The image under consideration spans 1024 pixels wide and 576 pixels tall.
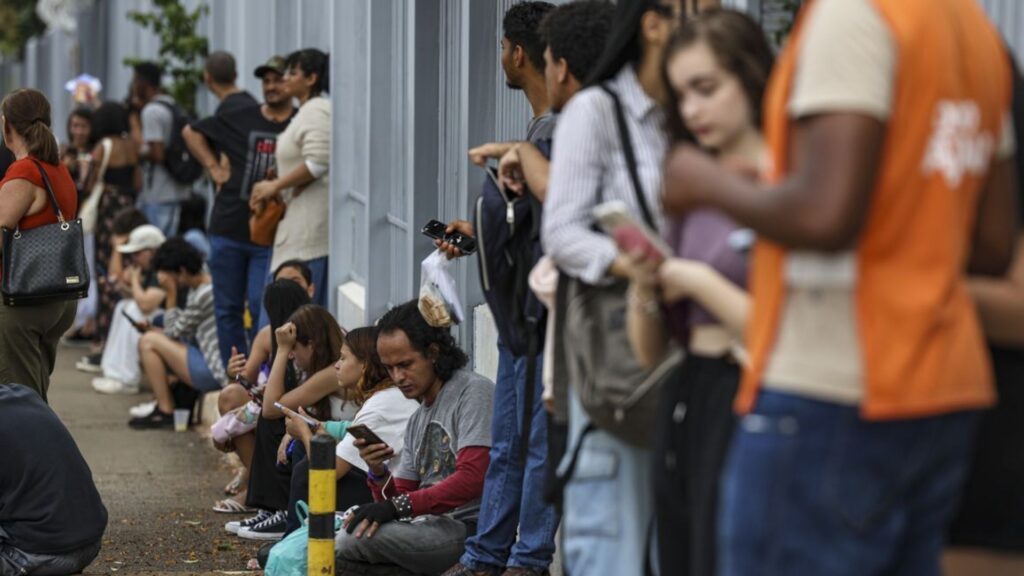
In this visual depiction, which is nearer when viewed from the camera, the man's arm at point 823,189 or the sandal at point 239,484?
the man's arm at point 823,189

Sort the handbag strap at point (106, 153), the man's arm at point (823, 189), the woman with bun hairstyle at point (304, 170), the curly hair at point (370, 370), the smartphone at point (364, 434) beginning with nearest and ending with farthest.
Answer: the man's arm at point (823, 189) → the smartphone at point (364, 434) → the curly hair at point (370, 370) → the woman with bun hairstyle at point (304, 170) → the handbag strap at point (106, 153)

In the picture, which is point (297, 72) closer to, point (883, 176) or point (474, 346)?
point (474, 346)

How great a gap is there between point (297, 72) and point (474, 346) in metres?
3.46

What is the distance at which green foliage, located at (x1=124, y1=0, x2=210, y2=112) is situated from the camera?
54.5ft

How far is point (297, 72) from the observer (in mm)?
10930

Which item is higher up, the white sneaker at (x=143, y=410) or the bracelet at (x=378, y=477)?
the bracelet at (x=378, y=477)

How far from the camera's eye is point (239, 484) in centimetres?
950

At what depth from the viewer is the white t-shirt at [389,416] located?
7.12 metres

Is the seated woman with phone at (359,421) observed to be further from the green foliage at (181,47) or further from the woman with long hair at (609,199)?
the green foliage at (181,47)

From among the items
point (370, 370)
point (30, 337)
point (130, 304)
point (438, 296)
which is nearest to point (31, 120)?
point (30, 337)

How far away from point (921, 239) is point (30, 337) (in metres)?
6.44

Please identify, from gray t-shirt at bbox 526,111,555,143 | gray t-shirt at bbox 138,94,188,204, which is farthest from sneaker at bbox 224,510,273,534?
gray t-shirt at bbox 138,94,188,204

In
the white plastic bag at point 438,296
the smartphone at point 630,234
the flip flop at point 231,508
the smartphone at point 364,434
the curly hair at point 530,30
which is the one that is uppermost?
the curly hair at point 530,30

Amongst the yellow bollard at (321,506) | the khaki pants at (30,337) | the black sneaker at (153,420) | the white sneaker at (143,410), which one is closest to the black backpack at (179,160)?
the white sneaker at (143,410)
